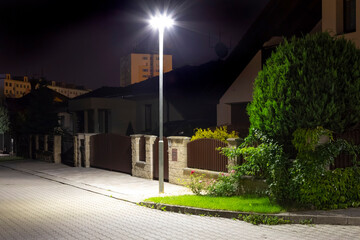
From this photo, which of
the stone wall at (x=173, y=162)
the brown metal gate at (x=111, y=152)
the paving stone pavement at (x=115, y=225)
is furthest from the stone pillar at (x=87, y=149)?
the paving stone pavement at (x=115, y=225)

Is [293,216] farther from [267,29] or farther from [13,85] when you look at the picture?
[13,85]

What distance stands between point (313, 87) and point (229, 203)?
3.29 metres

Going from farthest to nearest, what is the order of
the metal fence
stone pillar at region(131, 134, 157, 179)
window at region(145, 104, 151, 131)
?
window at region(145, 104, 151, 131) → stone pillar at region(131, 134, 157, 179) → the metal fence

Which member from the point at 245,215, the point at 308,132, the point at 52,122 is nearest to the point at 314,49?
the point at 308,132

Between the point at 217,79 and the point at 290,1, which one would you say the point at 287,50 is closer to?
the point at 290,1

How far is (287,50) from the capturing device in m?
9.66

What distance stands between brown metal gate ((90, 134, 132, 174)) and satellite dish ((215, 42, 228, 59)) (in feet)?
48.8

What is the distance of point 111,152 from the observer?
19.3 m

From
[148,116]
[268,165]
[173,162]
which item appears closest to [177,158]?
[173,162]

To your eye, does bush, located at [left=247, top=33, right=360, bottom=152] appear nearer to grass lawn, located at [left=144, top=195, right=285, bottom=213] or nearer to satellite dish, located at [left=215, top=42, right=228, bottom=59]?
grass lawn, located at [left=144, top=195, right=285, bottom=213]

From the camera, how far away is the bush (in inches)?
359

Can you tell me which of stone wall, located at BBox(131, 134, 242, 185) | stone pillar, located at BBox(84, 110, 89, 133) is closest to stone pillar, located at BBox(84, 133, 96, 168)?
stone wall, located at BBox(131, 134, 242, 185)

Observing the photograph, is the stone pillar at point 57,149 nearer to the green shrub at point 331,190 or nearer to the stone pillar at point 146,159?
the stone pillar at point 146,159

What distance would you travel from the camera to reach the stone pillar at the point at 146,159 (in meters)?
16.0
